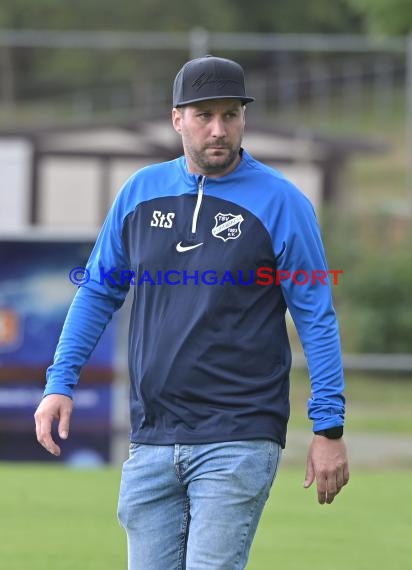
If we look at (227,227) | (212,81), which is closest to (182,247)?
(227,227)

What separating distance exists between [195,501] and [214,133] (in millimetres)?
1082

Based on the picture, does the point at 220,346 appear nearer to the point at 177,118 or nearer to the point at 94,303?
the point at 94,303

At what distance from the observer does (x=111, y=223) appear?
157 inches

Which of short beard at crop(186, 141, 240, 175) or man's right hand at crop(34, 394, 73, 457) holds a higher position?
short beard at crop(186, 141, 240, 175)

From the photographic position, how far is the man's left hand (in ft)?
12.1

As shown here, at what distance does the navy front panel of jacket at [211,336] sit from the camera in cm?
372

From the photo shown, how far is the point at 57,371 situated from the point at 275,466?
75 cm

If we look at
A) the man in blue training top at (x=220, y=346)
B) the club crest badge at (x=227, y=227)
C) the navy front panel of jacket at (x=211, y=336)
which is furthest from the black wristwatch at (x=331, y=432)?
the club crest badge at (x=227, y=227)

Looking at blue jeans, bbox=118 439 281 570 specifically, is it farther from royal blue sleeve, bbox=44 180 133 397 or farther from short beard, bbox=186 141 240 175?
short beard, bbox=186 141 240 175

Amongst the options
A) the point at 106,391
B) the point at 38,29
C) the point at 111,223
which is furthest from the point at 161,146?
the point at 38,29

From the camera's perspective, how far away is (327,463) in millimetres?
3684

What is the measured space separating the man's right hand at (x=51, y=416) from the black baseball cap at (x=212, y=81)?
3.23 feet

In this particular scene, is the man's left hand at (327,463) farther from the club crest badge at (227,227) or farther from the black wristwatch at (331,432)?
the club crest badge at (227,227)

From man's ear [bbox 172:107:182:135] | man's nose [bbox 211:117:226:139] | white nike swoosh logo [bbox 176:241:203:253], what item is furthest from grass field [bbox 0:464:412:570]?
man's nose [bbox 211:117:226:139]
